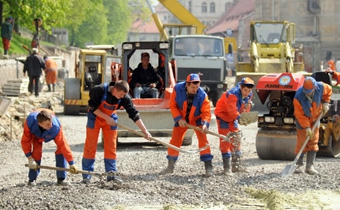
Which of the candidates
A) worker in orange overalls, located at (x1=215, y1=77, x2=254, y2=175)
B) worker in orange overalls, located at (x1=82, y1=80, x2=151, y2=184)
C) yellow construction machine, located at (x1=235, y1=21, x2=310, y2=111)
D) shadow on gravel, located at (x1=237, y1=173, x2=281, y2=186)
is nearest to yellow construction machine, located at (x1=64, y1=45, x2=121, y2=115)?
yellow construction machine, located at (x1=235, y1=21, x2=310, y2=111)

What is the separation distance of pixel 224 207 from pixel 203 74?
1624 centimetres

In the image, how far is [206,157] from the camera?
1262cm

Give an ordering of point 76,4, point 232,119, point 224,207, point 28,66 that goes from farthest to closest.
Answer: point 76,4 → point 28,66 → point 232,119 → point 224,207

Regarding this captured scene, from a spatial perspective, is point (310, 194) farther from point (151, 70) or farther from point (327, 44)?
point (327, 44)

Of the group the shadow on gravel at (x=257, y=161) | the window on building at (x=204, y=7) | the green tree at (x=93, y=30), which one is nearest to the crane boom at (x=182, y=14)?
the shadow on gravel at (x=257, y=161)

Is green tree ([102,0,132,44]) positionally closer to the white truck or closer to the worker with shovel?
the white truck

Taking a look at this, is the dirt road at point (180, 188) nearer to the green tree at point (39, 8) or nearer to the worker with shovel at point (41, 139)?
the worker with shovel at point (41, 139)

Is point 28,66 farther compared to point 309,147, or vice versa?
point 28,66

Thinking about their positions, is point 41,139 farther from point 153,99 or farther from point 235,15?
point 235,15

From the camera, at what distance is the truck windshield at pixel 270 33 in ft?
97.0

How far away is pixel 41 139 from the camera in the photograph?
37.0ft

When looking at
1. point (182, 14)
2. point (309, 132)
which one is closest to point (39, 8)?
point (182, 14)

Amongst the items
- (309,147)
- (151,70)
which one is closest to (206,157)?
(309,147)

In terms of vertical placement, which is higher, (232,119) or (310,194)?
(232,119)
